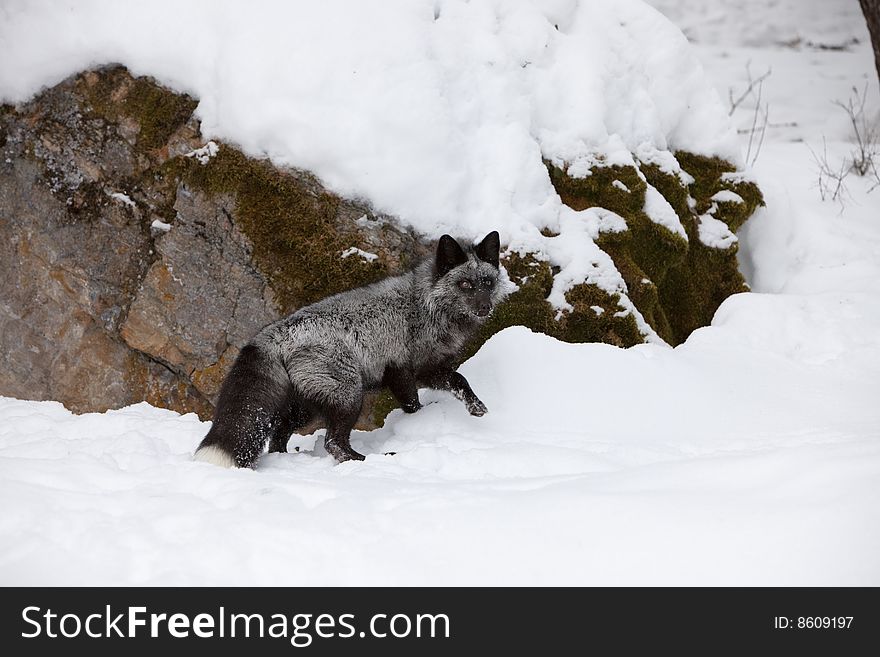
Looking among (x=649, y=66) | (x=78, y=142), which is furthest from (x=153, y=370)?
(x=649, y=66)

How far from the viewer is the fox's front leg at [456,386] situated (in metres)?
5.78

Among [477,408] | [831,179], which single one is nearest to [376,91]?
[477,408]

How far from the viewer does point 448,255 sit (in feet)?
19.8

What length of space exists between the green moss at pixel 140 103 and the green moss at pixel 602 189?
11.3ft

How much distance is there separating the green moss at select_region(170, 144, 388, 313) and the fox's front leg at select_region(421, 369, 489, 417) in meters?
1.03

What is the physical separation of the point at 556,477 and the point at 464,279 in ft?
7.13

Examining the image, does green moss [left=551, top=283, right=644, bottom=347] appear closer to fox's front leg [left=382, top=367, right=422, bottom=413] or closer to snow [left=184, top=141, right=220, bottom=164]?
fox's front leg [left=382, top=367, right=422, bottom=413]

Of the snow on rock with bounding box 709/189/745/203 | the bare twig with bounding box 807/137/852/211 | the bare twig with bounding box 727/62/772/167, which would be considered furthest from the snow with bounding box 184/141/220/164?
the bare twig with bounding box 807/137/852/211

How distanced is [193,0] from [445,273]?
3.50 metres

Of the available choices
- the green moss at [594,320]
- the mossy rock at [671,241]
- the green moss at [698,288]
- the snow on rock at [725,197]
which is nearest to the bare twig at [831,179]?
the mossy rock at [671,241]

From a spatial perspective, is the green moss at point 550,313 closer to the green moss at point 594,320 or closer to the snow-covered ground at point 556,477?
the green moss at point 594,320

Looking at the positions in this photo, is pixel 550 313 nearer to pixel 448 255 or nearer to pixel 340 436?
pixel 448 255

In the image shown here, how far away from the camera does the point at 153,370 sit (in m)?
6.75

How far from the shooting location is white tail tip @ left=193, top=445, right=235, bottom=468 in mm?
4785
